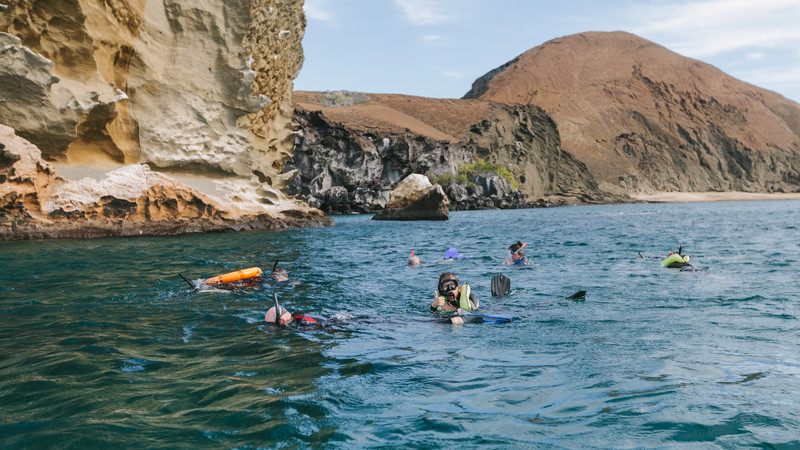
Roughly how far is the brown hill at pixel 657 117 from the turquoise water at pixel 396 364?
11995 centimetres

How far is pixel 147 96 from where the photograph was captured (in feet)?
87.5

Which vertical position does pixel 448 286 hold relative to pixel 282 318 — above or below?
above

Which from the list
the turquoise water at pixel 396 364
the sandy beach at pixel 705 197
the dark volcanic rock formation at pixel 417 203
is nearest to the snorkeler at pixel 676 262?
the turquoise water at pixel 396 364

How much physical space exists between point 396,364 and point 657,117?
159399 mm

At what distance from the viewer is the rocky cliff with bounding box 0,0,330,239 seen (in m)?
21.2

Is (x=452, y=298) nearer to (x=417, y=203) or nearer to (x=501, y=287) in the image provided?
(x=501, y=287)

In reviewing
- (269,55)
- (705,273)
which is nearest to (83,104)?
(269,55)

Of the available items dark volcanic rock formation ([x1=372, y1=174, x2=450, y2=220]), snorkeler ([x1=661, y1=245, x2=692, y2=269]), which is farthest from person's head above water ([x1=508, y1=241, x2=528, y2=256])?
dark volcanic rock formation ([x1=372, y1=174, x2=450, y2=220])

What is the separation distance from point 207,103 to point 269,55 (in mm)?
7340

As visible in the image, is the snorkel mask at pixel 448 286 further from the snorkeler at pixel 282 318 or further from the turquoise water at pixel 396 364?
the snorkeler at pixel 282 318

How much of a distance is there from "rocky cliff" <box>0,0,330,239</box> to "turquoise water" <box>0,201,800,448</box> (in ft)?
37.5

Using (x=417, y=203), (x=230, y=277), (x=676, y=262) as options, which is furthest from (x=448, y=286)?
(x=417, y=203)

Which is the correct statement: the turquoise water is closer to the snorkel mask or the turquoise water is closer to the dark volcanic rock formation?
the snorkel mask

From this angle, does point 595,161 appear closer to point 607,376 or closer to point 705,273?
point 705,273
